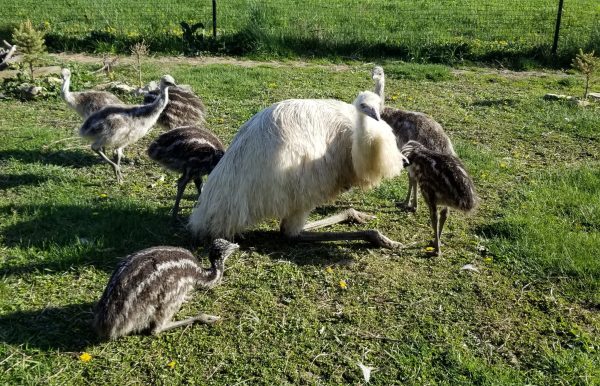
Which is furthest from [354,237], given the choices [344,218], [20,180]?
[20,180]

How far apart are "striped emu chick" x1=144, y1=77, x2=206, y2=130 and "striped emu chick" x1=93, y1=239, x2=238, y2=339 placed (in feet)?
11.7

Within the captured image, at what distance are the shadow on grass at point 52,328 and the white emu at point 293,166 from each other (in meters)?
1.39

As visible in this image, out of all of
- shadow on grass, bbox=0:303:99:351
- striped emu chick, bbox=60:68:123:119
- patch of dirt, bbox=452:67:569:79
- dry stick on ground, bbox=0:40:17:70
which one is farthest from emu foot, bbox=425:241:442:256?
dry stick on ground, bbox=0:40:17:70

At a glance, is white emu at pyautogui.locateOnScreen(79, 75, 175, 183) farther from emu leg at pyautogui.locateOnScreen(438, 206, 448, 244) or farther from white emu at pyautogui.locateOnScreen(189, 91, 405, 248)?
emu leg at pyautogui.locateOnScreen(438, 206, 448, 244)

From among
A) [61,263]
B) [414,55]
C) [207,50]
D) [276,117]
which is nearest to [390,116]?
[276,117]

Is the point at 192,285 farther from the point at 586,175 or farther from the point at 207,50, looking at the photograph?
the point at 207,50

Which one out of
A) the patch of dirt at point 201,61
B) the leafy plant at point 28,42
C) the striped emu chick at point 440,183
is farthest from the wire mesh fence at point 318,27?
the striped emu chick at point 440,183

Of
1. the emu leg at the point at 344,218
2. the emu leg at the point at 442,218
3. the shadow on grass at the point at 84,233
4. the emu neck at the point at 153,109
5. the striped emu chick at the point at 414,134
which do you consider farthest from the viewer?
the emu neck at the point at 153,109

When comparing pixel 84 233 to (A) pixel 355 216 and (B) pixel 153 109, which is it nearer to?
(B) pixel 153 109

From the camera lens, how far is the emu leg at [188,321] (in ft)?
15.0

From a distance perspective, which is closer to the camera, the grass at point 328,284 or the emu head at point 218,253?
the grass at point 328,284

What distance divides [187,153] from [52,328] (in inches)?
93.3

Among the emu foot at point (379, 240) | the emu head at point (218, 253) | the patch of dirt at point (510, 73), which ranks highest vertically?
the patch of dirt at point (510, 73)

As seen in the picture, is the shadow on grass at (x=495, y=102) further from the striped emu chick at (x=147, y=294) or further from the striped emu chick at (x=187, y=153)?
the striped emu chick at (x=147, y=294)
